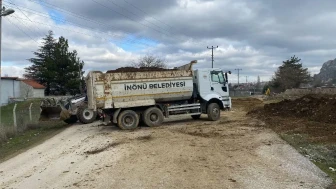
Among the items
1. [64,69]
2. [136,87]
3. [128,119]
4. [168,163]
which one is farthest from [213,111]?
[64,69]

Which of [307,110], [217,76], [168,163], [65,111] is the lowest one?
[168,163]

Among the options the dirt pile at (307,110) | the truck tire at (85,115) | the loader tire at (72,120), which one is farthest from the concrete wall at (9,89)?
the dirt pile at (307,110)

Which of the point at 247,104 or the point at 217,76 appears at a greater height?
the point at 217,76

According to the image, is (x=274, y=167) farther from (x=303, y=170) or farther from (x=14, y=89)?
(x=14, y=89)

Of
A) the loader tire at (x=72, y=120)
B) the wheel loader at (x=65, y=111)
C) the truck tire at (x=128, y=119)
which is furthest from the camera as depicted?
the loader tire at (x=72, y=120)

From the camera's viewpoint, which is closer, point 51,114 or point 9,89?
point 51,114

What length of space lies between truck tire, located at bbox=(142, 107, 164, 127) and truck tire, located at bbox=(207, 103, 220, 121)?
300cm

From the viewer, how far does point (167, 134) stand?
47.7 feet

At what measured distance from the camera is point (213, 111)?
19047 millimetres

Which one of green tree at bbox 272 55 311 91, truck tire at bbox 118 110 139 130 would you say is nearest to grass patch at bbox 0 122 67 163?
truck tire at bbox 118 110 139 130

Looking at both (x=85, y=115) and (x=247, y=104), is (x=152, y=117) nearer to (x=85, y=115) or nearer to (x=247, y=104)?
(x=85, y=115)

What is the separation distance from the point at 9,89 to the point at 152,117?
1770 inches

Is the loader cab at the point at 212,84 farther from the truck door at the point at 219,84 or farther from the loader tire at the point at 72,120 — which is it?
the loader tire at the point at 72,120

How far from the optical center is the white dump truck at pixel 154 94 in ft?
53.5
